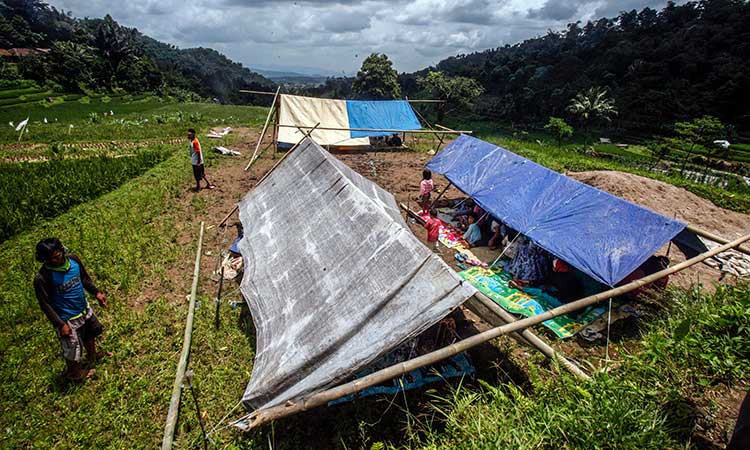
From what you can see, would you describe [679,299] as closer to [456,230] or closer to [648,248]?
[648,248]

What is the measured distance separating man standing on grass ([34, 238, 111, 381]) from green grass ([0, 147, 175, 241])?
5.72 metres

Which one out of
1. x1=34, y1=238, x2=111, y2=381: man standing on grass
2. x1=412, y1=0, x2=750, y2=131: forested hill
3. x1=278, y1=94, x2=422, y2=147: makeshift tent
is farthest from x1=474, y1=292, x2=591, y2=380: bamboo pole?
x1=412, y1=0, x2=750, y2=131: forested hill

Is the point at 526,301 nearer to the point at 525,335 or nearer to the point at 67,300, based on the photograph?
the point at 525,335

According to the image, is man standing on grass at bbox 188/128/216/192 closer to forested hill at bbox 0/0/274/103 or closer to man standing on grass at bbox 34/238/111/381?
man standing on grass at bbox 34/238/111/381

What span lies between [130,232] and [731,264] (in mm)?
13334

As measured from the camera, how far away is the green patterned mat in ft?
17.7

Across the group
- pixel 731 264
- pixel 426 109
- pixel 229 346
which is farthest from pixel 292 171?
pixel 426 109

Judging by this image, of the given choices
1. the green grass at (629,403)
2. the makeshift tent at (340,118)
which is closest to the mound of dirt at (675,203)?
the green grass at (629,403)

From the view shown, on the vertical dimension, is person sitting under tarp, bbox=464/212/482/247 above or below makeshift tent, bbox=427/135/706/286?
below

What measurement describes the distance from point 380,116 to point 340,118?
6.64ft

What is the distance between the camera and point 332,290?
392cm

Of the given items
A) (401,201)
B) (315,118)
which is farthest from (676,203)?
(315,118)

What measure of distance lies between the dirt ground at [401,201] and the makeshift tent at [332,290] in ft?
3.35

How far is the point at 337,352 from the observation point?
3312mm
